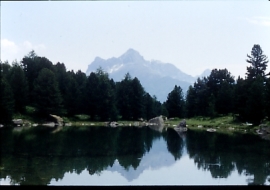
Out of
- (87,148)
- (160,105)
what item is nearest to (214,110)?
(160,105)

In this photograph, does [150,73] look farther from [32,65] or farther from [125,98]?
[32,65]

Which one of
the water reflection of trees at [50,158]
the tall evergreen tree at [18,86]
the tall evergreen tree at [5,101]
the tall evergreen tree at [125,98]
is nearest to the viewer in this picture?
the water reflection of trees at [50,158]

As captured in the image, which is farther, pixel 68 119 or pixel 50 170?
pixel 68 119

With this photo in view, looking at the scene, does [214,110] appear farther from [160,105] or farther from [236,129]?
[160,105]

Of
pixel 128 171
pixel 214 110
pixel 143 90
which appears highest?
pixel 143 90

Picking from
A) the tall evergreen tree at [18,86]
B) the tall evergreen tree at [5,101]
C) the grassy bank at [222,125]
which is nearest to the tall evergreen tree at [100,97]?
the grassy bank at [222,125]

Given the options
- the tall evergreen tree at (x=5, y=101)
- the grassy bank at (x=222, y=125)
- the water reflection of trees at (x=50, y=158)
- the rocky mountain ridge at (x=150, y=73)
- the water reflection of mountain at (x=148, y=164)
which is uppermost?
the rocky mountain ridge at (x=150, y=73)

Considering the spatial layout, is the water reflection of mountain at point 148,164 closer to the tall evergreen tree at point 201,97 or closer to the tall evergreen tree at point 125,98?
the tall evergreen tree at point 125,98

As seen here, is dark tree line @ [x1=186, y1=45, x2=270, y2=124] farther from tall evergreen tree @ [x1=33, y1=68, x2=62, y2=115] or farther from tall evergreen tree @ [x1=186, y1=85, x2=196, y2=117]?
tall evergreen tree @ [x1=33, y1=68, x2=62, y2=115]
